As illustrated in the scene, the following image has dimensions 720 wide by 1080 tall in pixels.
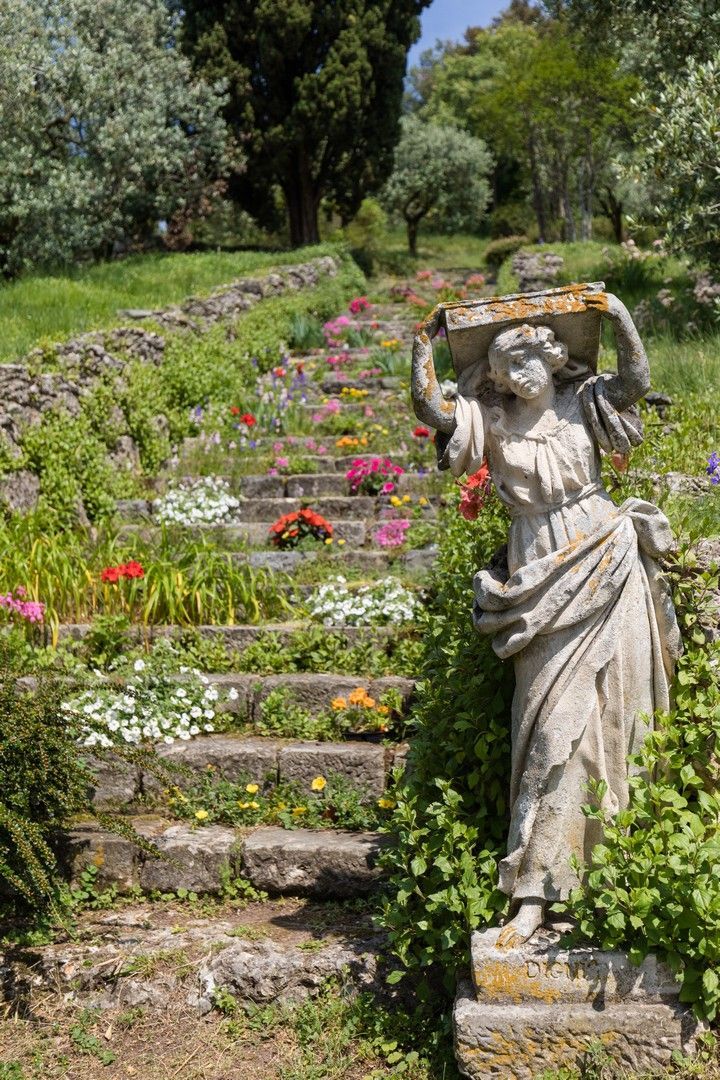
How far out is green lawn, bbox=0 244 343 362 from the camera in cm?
838

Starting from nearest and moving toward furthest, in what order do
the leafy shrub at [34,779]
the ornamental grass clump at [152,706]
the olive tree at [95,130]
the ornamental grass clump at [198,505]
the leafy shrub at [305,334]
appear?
the leafy shrub at [34,779] < the ornamental grass clump at [152,706] < the ornamental grass clump at [198,505] < the leafy shrub at [305,334] < the olive tree at [95,130]

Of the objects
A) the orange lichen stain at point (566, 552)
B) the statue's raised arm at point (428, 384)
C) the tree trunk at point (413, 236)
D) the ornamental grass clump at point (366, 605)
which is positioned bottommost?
the ornamental grass clump at point (366, 605)

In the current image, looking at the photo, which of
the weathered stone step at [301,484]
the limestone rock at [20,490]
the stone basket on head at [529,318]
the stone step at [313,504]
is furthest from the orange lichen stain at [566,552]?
the limestone rock at [20,490]

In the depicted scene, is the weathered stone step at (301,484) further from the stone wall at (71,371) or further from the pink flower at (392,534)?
the stone wall at (71,371)

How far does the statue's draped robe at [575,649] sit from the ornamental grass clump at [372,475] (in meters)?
4.40

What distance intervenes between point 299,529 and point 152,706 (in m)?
2.15

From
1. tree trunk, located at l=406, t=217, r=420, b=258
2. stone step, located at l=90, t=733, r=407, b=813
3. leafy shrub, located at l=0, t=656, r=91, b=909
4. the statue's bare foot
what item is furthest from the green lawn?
tree trunk, located at l=406, t=217, r=420, b=258

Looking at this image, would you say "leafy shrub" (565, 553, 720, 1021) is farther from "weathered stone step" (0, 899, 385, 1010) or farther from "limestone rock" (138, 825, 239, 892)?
"limestone rock" (138, 825, 239, 892)

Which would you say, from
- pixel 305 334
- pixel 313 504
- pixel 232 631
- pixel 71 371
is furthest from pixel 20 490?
pixel 305 334

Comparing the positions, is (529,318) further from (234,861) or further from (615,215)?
(615,215)

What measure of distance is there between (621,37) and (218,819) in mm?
10589

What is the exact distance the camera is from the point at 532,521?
3119 mm

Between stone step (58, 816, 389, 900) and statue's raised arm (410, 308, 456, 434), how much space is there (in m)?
1.84

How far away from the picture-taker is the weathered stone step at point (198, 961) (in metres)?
3.55
